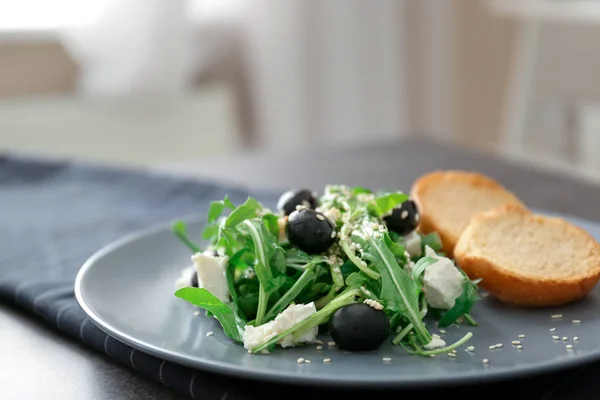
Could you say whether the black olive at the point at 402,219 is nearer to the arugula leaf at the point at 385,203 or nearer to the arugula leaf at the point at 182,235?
the arugula leaf at the point at 385,203

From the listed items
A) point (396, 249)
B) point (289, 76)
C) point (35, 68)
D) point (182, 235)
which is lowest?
point (289, 76)

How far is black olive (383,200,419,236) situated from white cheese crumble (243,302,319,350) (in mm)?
209

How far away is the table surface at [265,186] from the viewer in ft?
3.02

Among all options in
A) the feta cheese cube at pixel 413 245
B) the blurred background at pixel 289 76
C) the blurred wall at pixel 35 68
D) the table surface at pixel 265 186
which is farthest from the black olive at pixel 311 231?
the blurred wall at pixel 35 68

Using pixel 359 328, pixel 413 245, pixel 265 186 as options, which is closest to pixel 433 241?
pixel 413 245

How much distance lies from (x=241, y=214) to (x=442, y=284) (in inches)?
9.5

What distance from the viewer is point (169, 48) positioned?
11.0ft

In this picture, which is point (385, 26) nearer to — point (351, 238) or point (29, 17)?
point (29, 17)

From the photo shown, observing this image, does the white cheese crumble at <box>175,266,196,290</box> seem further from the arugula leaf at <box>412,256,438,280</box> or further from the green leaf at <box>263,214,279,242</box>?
the arugula leaf at <box>412,256,438,280</box>

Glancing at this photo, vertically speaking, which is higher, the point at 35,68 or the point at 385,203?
the point at 385,203

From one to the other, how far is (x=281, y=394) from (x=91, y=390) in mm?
207

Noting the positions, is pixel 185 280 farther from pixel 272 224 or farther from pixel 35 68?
pixel 35 68

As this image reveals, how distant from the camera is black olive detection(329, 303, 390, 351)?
854 millimetres

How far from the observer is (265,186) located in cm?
184
